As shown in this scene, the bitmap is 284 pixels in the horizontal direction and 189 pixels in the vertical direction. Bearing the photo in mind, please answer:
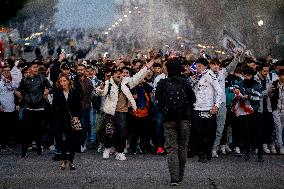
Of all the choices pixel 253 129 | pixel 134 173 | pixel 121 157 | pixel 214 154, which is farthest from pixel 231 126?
pixel 134 173

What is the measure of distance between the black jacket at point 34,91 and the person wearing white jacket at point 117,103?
1467mm

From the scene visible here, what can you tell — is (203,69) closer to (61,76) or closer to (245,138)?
(245,138)

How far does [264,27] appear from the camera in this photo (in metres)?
67.7

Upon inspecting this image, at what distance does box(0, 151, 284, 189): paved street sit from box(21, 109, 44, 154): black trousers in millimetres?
392

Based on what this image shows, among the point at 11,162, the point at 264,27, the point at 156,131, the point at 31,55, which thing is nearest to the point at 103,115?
the point at 156,131

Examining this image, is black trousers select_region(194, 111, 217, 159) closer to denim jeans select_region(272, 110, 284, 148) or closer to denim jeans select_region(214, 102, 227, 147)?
denim jeans select_region(214, 102, 227, 147)

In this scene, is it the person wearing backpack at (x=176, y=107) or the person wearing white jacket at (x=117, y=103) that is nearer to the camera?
the person wearing backpack at (x=176, y=107)

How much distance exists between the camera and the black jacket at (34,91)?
56.4ft

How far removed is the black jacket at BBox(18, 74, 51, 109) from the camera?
17.2 m

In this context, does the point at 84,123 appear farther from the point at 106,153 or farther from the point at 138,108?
the point at 106,153

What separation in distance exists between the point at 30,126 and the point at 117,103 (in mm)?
2085

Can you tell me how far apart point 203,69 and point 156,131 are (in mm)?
2636

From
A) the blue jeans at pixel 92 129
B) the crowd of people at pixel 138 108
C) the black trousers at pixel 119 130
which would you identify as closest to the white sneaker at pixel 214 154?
the crowd of people at pixel 138 108

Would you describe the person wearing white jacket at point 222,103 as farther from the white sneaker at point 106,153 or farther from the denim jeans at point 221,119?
the white sneaker at point 106,153
